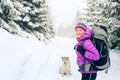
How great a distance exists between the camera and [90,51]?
270 inches

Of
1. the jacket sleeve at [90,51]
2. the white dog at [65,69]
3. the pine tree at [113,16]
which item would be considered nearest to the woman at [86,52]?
the jacket sleeve at [90,51]

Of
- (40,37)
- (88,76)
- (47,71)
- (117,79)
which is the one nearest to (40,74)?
(47,71)

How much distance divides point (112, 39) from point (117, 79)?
14.1 ft

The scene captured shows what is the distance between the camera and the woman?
269 inches

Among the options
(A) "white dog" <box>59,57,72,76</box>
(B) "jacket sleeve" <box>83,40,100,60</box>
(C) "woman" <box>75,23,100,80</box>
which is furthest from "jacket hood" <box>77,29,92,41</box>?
(A) "white dog" <box>59,57,72,76</box>

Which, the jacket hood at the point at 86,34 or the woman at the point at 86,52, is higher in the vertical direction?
the jacket hood at the point at 86,34

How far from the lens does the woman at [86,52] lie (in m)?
6.83

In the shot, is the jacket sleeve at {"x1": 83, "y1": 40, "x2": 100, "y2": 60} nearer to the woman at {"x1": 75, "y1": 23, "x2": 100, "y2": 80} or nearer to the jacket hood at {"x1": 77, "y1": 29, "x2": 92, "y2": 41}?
the woman at {"x1": 75, "y1": 23, "x2": 100, "y2": 80}

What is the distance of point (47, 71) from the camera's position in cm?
1195

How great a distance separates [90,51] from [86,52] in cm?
12

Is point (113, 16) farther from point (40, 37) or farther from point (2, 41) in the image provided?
point (40, 37)

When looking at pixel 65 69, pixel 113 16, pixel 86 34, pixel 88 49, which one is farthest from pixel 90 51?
pixel 113 16

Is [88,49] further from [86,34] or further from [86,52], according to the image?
[86,34]

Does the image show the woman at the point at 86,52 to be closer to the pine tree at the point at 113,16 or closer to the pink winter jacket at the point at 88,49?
the pink winter jacket at the point at 88,49
